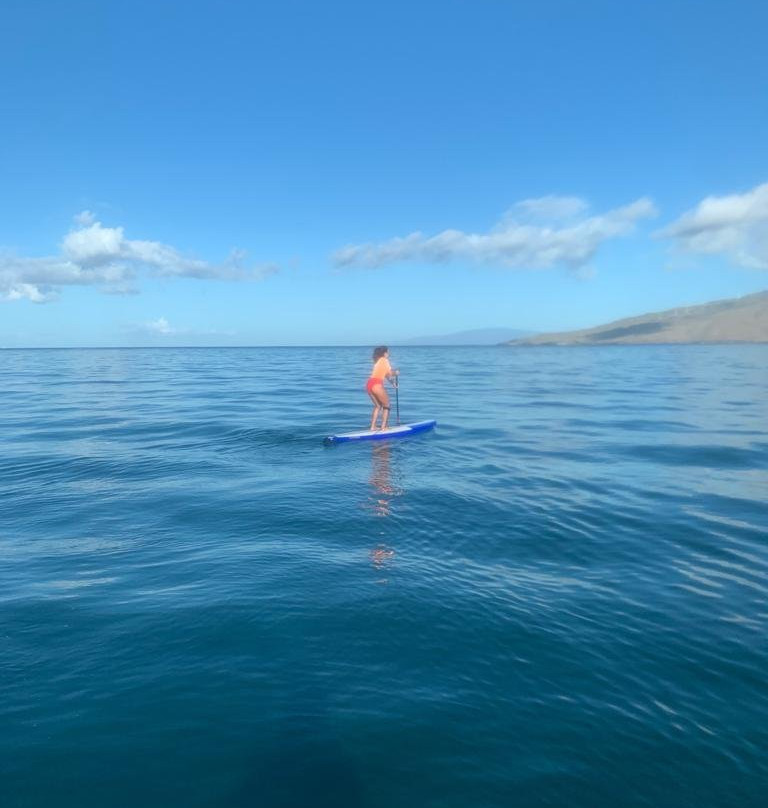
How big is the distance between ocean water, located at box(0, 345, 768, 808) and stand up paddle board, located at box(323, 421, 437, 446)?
3.49 meters

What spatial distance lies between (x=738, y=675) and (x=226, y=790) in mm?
5014

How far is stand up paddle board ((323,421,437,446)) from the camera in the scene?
17.6 m

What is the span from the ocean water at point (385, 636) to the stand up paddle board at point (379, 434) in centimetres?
349

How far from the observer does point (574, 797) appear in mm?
4145

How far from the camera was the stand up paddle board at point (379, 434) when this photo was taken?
1764 cm

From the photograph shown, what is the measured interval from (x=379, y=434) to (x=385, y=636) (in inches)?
491

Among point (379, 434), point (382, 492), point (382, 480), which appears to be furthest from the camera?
point (379, 434)

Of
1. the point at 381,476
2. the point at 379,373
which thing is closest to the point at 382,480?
the point at 381,476

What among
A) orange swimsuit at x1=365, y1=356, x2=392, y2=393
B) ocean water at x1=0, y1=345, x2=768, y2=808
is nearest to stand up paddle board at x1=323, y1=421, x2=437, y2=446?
orange swimsuit at x1=365, y1=356, x2=392, y2=393

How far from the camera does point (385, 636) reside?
6.16 m

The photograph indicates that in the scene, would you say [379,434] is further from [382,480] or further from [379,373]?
[382,480]

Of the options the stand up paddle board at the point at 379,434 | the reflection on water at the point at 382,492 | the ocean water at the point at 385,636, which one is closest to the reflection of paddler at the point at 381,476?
the reflection on water at the point at 382,492

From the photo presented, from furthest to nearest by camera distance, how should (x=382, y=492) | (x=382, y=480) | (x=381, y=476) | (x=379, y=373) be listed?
(x=379, y=373), (x=381, y=476), (x=382, y=480), (x=382, y=492)

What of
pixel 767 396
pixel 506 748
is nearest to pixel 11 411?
pixel 506 748
